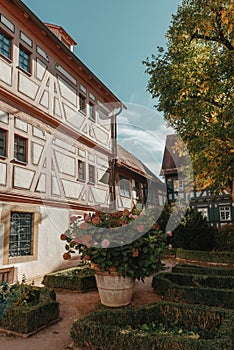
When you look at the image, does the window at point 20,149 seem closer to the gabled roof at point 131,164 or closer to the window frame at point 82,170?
the window frame at point 82,170

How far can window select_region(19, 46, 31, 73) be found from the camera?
8.87 metres

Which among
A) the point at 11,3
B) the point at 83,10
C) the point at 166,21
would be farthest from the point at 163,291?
the point at 166,21

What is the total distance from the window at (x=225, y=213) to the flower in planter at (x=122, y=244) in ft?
60.7

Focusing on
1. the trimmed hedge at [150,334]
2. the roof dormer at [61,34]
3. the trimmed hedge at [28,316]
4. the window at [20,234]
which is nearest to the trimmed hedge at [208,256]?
the window at [20,234]

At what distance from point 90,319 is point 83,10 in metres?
8.27

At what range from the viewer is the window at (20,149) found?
8.38 meters

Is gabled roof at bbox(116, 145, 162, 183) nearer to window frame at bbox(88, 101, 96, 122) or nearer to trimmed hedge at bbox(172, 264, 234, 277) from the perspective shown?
window frame at bbox(88, 101, 96, 122)

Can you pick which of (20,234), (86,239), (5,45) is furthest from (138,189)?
(86,239)

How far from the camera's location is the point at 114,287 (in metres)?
5.51

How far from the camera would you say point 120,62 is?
700 cm

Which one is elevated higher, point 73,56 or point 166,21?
point 166,21

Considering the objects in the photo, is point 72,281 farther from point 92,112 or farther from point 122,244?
point 92,112

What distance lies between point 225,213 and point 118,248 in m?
19.3

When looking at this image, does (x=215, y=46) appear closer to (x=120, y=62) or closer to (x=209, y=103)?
(x=209, y=103)
